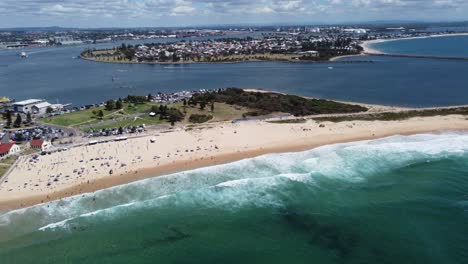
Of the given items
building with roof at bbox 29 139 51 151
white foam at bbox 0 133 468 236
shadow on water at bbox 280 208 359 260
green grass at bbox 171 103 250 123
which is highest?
green grass at bbox 171 103 250 123

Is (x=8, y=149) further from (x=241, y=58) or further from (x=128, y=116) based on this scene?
(x=241, y=58)

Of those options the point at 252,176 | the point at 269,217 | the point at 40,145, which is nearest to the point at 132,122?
the point at 40,145

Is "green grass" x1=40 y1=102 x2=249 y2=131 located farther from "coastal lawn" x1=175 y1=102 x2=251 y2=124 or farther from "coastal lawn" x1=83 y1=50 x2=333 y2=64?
"coastal lawn" x1=83 y1=50 x2=333 y2=64

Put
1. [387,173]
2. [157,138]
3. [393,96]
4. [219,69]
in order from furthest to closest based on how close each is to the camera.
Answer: [219,69], [393,96], [157,138], [387,173]

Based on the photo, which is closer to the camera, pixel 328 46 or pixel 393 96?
pixel 393 96

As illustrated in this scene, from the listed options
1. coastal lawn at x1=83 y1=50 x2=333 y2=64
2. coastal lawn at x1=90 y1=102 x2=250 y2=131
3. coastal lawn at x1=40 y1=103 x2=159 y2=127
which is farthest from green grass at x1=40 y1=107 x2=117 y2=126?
coastal lawn at x1=83 y1=50 x2=333 y2=64

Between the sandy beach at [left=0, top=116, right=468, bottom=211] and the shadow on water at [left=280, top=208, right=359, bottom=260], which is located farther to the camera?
the sandy beach at [left=0, top=116, right=468, bottom=211]

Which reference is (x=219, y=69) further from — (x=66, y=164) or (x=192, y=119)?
(x=66, y=164)

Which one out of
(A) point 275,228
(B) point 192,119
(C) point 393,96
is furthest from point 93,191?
(C) point 393,96
